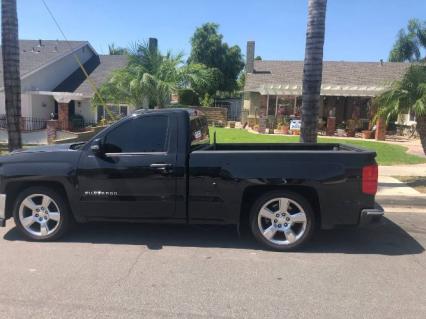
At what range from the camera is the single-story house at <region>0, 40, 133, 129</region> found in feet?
82.7

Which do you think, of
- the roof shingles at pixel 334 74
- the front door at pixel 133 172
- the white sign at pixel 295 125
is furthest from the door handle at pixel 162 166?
→ the roof shingles at pixel 334 74

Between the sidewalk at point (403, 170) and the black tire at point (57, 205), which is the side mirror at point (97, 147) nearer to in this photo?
the black tire at point (57, 205)

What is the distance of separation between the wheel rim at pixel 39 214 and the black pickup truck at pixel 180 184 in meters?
0.01

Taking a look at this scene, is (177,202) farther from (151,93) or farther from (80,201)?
(151,93)

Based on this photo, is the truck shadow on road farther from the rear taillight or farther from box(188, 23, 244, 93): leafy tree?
box(188, 23, 244, 93): leafy tree

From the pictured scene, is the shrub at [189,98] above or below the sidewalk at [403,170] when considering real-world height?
above

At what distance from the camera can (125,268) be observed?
4832mm

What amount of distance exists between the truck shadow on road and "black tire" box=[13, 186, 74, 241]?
152 mm

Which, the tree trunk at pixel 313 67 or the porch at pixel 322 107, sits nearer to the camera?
the tree trunk at pixel 313 67

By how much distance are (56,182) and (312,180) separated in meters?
3.13

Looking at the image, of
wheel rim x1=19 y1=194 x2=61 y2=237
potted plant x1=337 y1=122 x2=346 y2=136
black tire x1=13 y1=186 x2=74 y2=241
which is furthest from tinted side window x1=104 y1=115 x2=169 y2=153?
potted plant x1=337 y1=122 x2=346 y2=136

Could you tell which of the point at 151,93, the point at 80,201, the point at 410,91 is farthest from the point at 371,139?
the point at 80,201

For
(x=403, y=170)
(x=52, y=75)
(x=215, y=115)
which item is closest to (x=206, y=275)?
(x=403, y=170)

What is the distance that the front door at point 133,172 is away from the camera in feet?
17.9
